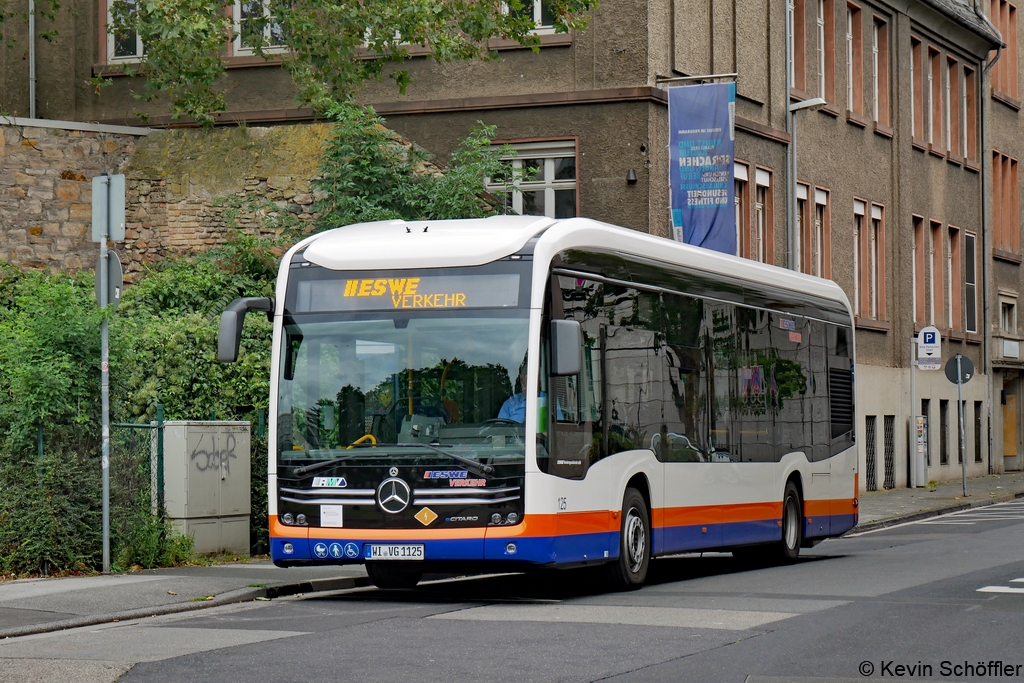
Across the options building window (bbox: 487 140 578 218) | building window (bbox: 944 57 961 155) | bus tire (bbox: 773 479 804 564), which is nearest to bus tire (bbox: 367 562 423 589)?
bus tire (bbox: 773 479 804 564)

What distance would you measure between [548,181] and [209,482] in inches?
458

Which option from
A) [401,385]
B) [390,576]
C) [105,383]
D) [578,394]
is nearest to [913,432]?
[390,576]

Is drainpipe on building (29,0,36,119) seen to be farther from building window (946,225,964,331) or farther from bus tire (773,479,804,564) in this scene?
building window (946,225,964,331)

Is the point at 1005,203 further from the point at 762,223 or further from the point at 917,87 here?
the point at 762,223

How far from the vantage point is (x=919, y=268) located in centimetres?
4047

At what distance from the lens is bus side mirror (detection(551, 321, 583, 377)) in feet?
41.8

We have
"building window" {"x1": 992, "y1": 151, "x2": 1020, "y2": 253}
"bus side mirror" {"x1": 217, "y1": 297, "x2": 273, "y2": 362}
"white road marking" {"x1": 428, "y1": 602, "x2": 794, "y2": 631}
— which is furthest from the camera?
"building window" {"x1": 992, "y1": 151, "x2": 1020, "y2": 253}

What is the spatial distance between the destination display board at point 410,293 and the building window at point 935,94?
3089 centimetres

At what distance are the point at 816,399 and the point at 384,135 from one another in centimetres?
862

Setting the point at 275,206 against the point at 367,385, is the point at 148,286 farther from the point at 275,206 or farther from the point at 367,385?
the point at 367,385

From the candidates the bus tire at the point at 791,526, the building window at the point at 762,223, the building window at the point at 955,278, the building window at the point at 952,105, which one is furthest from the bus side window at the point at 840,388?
the building window at the point at 952,105

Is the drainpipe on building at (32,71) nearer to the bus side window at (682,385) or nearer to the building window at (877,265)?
the bus side window at (682,385)

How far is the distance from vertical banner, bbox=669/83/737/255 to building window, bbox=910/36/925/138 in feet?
53.1

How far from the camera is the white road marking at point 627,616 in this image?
11547mm
